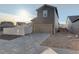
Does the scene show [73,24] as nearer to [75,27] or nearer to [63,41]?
[75,27]

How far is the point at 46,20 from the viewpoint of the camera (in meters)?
2.54

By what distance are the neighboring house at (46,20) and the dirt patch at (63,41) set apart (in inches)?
4.8

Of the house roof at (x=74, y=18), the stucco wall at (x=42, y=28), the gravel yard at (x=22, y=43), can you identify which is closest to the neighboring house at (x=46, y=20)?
the stucco wall at (x=42, y=28)

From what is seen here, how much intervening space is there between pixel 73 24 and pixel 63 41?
32 centimetres

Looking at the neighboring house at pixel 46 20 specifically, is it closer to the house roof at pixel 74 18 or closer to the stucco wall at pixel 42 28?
the stucco wall at pixel 42 28

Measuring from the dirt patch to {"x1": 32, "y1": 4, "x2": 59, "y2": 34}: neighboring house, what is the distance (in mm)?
121

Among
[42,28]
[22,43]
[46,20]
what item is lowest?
[22,43]

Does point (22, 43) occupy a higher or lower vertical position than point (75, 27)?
lower

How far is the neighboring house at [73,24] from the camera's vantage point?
2494mm

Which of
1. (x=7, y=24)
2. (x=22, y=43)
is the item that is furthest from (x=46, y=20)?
(x=7, y=24)

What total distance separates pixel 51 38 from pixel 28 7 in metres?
0.64

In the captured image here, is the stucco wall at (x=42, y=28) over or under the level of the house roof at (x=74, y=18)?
under
